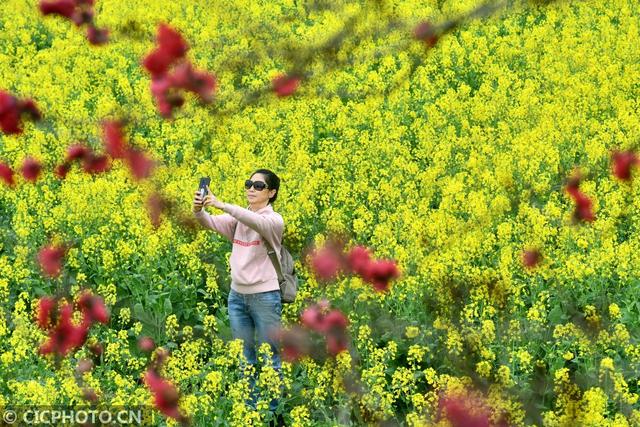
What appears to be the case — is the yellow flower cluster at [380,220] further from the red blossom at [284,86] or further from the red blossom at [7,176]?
the red blossom at [7,176]

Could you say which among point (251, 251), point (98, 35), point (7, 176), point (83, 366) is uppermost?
point (251, 251)

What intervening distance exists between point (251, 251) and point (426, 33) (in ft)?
11.8

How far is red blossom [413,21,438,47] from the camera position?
102 inches

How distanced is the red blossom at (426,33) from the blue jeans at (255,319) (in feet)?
11.3

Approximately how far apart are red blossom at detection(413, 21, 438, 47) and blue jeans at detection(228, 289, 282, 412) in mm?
3457

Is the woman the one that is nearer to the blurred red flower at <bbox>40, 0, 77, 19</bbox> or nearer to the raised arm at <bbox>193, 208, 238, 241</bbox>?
the raised arm at <bbox>193, 208, 238, 241</bbox>

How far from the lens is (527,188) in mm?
10016

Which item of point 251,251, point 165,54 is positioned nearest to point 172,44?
point 165,54

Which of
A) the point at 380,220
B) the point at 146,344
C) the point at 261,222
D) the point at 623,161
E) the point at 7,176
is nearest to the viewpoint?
the point at 623,161

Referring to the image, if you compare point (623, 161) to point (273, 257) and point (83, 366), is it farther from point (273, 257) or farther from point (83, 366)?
point (83, 366)

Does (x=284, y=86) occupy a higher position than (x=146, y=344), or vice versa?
(x=146, y=344)

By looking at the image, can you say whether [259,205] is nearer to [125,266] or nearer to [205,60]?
[125,266]

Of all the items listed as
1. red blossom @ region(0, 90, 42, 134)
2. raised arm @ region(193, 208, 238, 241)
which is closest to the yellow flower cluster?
red blossom @ region(0, 90, 42, 134)

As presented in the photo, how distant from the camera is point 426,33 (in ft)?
8.62
